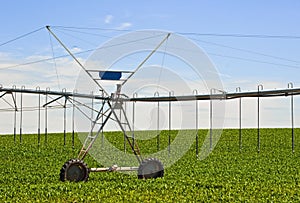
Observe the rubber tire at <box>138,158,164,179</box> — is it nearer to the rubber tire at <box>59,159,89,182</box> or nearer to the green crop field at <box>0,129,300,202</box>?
the green crop field at <box>0,129,300,202</box>

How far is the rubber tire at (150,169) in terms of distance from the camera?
15.7 meters

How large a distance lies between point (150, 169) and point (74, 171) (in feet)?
7.69

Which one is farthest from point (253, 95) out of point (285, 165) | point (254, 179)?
point (254, 179)

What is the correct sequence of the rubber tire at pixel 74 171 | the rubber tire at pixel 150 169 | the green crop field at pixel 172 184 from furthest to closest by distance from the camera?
the rubber tire at pixel 150 169, the rubber tire at pixel 74 171, the green crop field at pixel 172 184

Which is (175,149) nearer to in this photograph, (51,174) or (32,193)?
(51,174)

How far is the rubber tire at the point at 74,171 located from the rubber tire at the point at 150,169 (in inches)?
67.1

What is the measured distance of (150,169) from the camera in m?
15.9

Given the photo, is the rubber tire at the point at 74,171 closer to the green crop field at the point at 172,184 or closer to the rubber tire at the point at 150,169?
the green crop field at the point at 172,184

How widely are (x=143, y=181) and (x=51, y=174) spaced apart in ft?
11.9

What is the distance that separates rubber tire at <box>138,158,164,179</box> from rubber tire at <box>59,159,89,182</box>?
67.1 inches

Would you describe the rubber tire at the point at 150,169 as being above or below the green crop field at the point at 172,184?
above

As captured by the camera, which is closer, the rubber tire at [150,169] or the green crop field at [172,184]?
the green crop field at [172,184]

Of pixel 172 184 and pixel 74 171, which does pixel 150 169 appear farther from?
pixel 74 171

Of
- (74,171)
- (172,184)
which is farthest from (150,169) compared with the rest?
(74,171)
